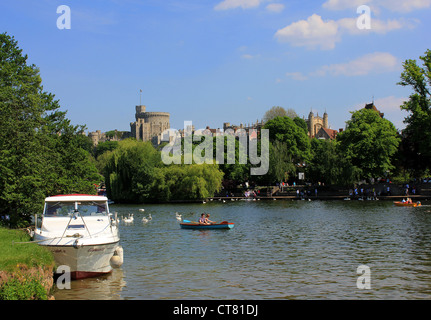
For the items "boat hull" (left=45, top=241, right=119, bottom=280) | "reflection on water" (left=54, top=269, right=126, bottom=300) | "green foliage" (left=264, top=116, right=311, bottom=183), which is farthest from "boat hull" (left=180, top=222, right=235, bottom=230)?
"green foliage" (left=264, top=116, right=311, bottom=183)

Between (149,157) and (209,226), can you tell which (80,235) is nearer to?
(209,226)

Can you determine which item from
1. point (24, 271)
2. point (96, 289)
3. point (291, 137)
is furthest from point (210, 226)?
point (291, 137)

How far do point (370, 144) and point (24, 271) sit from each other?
2715 inches

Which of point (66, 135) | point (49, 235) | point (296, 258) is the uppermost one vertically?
point (66, 135)

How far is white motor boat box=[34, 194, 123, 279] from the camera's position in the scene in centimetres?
2059

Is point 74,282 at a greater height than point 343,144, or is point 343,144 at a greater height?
point 343,144

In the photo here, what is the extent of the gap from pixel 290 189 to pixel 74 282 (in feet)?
244

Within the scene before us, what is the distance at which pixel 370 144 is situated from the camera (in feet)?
255

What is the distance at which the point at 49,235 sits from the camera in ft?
70.0

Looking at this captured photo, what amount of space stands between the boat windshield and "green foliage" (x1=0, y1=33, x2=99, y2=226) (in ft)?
20.0

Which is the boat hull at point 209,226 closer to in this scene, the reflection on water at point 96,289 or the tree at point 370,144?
the reflection on water at point 96,289

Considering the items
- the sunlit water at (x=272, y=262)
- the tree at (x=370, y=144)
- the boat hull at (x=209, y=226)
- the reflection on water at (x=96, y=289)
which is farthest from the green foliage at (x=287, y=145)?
the reflection on water at (x=96, y=289)

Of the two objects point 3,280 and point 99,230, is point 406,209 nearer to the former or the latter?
point 99,230
